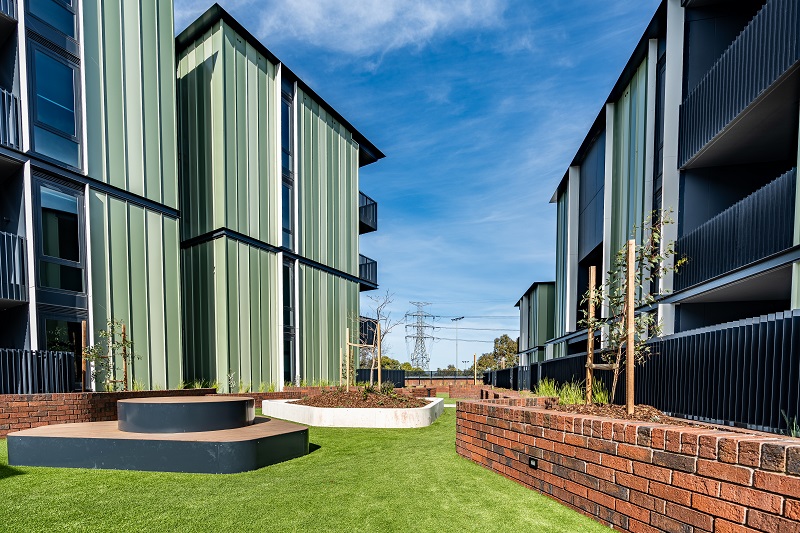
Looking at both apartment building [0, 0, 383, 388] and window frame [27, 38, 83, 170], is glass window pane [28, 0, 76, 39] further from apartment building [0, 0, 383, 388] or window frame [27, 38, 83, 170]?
window frame [27, 38, 83, 170]

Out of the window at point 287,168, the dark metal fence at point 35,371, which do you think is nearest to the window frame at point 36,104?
the dark metal fence at point 35,371

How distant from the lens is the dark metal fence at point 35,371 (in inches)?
345

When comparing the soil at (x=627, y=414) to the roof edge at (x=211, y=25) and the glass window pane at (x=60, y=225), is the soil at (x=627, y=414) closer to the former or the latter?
the glass window pane at (x=60, y=225)

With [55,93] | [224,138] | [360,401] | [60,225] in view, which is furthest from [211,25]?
[360,401]

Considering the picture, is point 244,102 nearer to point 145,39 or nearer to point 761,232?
point 145,39

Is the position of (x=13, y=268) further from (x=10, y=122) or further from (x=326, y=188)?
(x=326, y=188)

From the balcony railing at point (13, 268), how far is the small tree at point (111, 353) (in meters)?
2.07

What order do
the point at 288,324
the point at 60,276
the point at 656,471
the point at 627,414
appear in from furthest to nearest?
the point at 288,324 → the point at 60,276 → the point at 627,414 → the point at 656,471

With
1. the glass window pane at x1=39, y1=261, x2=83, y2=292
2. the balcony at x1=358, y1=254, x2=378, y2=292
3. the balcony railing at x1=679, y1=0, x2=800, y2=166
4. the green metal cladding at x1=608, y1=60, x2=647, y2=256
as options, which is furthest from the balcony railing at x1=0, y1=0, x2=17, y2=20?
the balcony at x1=358, y1=254, x2=378, y2=292

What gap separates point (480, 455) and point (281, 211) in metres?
15.5

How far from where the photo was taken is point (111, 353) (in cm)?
1203

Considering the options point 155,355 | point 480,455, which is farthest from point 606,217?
point 155,355

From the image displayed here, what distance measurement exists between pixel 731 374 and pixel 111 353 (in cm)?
1447

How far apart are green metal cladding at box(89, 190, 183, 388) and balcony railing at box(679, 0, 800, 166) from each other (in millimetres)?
16128
